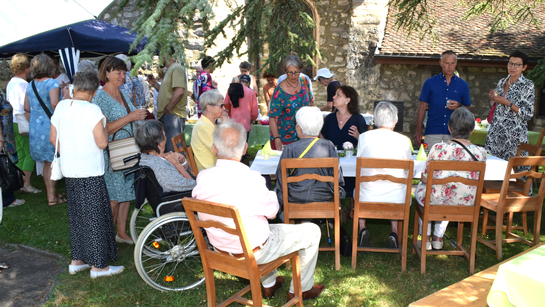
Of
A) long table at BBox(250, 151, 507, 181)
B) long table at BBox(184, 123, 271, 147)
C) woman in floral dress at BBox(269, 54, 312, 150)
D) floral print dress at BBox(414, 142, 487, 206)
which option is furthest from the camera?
long table at BBox(184, 123, 271, 147)

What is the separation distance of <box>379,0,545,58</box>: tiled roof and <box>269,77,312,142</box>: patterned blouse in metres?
5.16

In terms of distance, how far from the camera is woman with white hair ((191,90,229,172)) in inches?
151

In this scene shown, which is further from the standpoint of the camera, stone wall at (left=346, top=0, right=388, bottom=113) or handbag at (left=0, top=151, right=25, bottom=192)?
stone wall at (left=346, top=0, right=388, bottom=113)

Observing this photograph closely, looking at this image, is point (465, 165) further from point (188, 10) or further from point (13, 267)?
point (13, 267)

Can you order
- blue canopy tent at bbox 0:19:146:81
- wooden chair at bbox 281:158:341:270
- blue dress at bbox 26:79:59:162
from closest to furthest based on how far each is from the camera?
wooden chair at bbox 281:158:341:270
blue dress at bbox 26:79:59:162
blue canopy tent at bbox 0:19:146:81

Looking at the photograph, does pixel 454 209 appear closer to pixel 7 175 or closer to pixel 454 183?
pixel 454 183

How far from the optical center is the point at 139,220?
4844 mm

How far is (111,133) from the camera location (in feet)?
12.0

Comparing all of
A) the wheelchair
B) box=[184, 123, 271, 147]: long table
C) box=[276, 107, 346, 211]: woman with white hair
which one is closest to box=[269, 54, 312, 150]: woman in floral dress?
box=[276, 107, 346, 211]: woman with white hair

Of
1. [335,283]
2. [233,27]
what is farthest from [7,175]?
[335,283]

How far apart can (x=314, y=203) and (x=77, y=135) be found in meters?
1.89

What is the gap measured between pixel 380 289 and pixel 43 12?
3.29 meters

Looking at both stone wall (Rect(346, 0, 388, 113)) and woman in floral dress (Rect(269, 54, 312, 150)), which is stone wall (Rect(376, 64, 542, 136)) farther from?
woman in floral dress (Rect(269, 54, 312, 150))

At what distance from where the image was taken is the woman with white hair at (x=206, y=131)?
3836 mm
